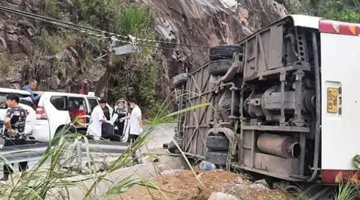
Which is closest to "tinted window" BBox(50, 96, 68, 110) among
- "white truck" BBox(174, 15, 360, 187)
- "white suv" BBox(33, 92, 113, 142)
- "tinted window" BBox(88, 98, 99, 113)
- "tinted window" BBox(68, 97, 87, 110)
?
"white suv" BBox(33, 92, 113, 142)

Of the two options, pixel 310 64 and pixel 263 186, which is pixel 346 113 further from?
pixel 263 186

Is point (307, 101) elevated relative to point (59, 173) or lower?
elevated

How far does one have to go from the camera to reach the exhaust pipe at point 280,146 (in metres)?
5.47

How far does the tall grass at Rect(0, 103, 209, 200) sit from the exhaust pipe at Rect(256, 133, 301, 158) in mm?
2803

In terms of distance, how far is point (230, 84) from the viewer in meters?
7.20

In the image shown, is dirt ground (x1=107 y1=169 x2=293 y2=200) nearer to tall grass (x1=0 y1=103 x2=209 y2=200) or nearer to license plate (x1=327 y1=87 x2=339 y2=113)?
license plate (x1=327 y1=87 x2=339 y2=113)

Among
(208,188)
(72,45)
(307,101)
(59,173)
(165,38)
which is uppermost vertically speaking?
(165,38)

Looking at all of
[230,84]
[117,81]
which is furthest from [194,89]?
[117,81]

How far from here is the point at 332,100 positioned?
532 centimetres

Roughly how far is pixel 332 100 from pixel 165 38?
21171 mm

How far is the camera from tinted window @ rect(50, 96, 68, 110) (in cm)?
1411

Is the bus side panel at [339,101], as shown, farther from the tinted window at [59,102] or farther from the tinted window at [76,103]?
the tinted window at [76,103]

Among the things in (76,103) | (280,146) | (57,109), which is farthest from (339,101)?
(76,103)

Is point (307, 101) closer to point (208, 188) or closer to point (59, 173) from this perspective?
point (208, 188)
